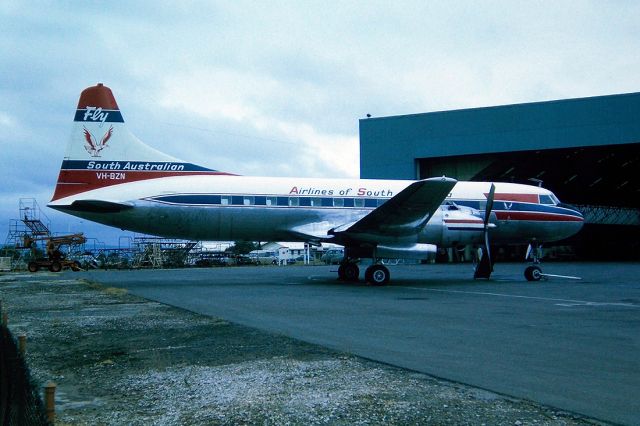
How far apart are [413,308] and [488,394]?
332 inches

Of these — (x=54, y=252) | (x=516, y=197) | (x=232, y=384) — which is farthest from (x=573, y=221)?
(x=54, y=252)

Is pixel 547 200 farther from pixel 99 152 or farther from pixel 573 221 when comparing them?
pixel 99 152

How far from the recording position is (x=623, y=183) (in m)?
62.4

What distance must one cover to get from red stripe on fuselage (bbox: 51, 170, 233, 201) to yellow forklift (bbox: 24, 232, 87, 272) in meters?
24.2

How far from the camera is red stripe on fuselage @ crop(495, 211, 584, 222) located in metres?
25.8

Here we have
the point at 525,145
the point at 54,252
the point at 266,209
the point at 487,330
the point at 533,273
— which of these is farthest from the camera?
the point at 525,145

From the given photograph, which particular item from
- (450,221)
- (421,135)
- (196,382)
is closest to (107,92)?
(450,221)

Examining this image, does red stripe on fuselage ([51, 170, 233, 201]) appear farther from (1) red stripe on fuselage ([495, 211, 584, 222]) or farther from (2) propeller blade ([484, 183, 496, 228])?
(1) red stripe on fuselage ([495, 211, 584, 222])

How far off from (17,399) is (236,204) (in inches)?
721

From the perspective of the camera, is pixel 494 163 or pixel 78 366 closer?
pixel 78 366

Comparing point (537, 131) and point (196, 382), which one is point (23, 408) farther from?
point (537, 131)

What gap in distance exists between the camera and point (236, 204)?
2306 centimetres

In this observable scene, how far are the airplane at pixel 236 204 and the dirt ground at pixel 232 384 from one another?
1153cm

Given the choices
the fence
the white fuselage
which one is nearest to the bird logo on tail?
the white fuselage
